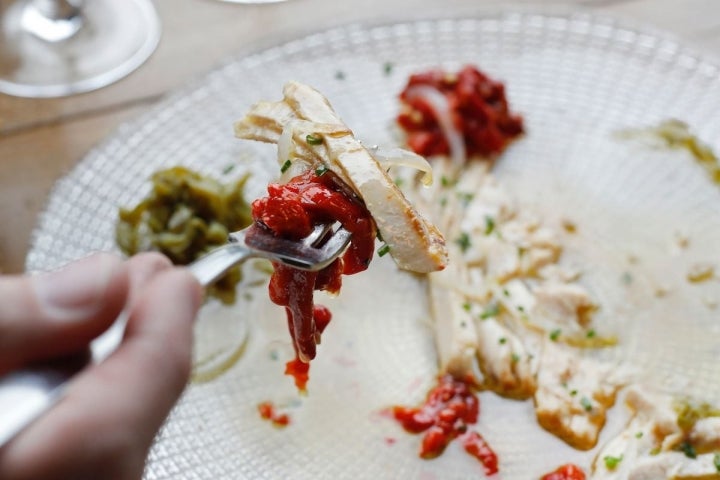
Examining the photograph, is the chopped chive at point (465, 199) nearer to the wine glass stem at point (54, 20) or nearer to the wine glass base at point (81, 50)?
the wine glass base at point (81, 50)

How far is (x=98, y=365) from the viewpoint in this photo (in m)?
1.07

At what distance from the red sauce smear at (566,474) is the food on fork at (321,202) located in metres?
0.61

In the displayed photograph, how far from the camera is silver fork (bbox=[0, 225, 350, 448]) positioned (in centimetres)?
101

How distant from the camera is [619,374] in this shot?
82.5 inches

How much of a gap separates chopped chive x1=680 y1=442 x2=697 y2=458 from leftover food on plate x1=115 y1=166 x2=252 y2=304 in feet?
3.57

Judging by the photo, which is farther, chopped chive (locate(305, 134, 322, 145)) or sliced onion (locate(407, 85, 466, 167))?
sliced onion (locate(407, 85, 466, 167))

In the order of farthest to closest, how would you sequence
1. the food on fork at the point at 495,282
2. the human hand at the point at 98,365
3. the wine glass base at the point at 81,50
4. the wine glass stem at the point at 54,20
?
1. the wine glass stem at the point at 54,20
2. the wine glass base at the point at 81,50
3. the food on fork at the point at 495,282
4. the human hand at the point at 98,365

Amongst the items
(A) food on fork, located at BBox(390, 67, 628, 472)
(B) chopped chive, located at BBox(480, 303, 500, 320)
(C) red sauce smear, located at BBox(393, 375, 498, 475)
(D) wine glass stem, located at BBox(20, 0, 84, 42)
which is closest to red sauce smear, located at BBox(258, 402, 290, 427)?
(C) red sauce smear, located at BBox(393, 375, 498, 475)

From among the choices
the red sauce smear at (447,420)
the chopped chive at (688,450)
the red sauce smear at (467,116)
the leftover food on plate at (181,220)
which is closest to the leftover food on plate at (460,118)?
the red sauce smear at (467,116)

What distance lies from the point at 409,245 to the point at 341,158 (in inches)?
7.6

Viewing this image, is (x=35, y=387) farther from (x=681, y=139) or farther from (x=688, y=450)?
(x=681, y=139)

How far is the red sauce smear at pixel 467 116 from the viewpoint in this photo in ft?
8.26

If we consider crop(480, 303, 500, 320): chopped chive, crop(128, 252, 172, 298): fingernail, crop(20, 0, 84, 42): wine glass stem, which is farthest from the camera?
crop(20, 0, 84, 42): wine glass stem

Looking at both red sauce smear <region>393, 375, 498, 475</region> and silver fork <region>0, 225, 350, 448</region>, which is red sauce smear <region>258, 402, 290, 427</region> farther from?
silver fork <region>0, 225, 350, 448</region>
